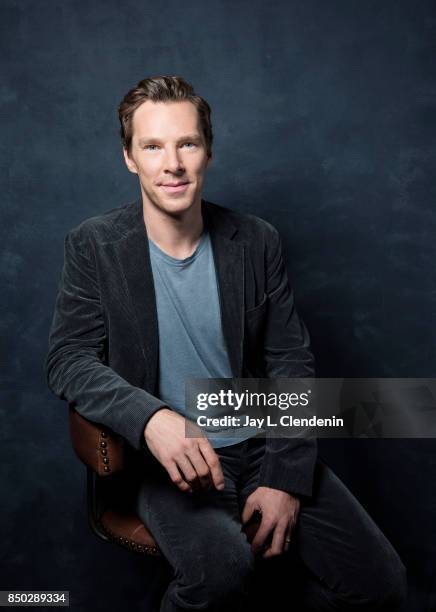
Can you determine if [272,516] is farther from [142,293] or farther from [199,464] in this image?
[142,293]

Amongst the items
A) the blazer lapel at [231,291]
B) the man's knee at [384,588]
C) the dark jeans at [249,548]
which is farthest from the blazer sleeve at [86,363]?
the man's knee at [384,588]

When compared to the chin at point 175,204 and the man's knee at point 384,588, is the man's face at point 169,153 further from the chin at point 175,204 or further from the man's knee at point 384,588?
the man's knee at point 384,588

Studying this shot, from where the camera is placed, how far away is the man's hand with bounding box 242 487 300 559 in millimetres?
2068

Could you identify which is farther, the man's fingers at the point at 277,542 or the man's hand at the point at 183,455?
the man's fingers at the point at 277,542

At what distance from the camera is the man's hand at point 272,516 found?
2.07 metres

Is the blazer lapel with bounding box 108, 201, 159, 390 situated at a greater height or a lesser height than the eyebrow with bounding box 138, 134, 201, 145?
lesser

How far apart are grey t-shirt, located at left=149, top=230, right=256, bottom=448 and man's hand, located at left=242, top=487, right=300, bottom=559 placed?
0.23 meters

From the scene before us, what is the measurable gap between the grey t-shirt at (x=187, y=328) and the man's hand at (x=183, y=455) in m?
0.39

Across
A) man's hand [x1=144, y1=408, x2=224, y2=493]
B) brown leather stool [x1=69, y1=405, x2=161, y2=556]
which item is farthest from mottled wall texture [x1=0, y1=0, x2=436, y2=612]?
man's hand [x1=144, y1=408, x2=224, y2=493]

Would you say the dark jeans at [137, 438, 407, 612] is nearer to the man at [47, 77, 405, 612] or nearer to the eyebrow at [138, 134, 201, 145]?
the man at [47, 77, 405, 612]

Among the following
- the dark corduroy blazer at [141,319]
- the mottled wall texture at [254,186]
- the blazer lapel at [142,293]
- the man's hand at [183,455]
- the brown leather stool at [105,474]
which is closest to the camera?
the man's hand at [183,455]

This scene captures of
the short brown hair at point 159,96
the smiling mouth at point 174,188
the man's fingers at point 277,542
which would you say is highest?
the short brown hair at point 159,96

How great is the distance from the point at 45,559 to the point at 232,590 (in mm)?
1516

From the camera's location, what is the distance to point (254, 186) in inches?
120
